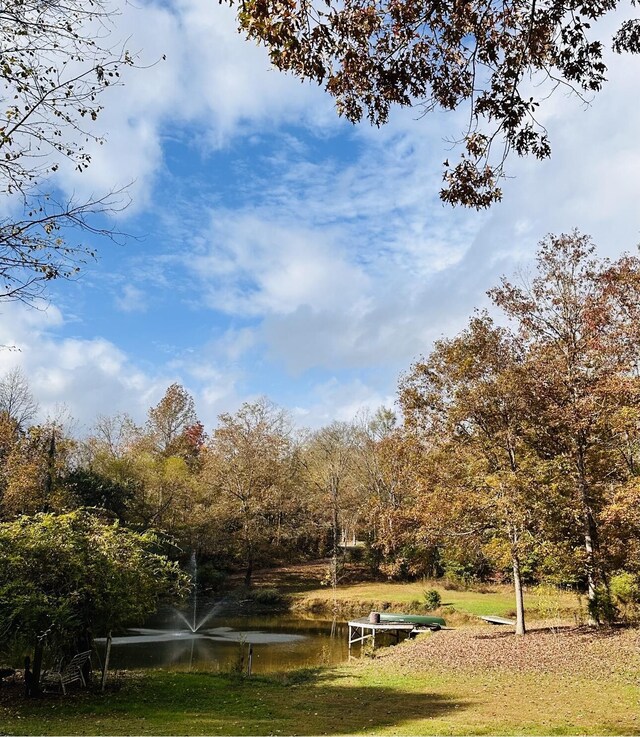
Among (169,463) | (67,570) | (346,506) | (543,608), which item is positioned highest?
(169,463)

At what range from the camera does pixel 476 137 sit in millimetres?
6699

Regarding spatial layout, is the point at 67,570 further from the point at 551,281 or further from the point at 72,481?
the point at 72,481

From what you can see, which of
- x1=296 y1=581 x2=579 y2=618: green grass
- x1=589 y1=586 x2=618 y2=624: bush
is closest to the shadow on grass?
x1=589 y1=586 x2=618 y2=624: bush

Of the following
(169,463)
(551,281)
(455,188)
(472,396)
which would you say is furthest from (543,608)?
(169,463)

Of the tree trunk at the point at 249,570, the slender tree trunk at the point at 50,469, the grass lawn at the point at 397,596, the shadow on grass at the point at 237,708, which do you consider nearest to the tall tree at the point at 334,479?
the grass lawn at the point at 397,596

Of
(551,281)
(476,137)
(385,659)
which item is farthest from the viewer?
(551,281)

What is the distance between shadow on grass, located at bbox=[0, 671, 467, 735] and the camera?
919 cm

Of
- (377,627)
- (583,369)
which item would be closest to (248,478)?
(377,627)

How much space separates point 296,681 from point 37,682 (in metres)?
6.01

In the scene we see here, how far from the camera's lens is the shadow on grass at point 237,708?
9.19m

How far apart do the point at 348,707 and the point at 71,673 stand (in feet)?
20.4

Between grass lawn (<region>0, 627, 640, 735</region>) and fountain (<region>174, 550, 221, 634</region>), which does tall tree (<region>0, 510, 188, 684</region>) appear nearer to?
grass lawn (<region>0, 627, 640, 735</region>)

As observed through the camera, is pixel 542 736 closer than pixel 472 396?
Yes

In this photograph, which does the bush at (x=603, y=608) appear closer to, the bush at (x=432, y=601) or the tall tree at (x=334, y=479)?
the bush at (x=432, y=601)
